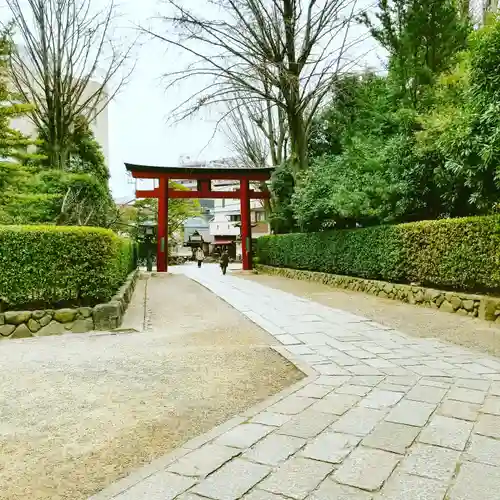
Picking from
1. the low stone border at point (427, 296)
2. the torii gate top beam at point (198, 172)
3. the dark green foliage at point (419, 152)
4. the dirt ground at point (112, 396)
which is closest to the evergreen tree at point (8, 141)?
the dirt ground at point (112, 396)

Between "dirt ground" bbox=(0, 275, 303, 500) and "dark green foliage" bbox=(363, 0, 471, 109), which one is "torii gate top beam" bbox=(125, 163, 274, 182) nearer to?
"dark green foliage" bbox=(363, 0, 471, 109)

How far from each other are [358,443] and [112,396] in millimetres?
1925

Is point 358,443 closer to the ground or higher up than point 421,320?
higher up

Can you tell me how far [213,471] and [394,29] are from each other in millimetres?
12527

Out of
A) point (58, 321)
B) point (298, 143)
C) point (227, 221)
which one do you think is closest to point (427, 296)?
point (58, 321)

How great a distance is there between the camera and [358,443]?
2.42 meters

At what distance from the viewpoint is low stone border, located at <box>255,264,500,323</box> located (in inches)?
261

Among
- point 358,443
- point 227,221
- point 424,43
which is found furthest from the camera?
point 227,221

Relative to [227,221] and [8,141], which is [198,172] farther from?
[227,221]

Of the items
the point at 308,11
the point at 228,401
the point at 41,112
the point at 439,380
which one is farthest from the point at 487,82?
the point at 41,112

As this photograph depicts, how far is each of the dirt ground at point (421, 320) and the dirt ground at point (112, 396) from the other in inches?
88.0

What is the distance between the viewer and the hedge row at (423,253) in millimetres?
6742

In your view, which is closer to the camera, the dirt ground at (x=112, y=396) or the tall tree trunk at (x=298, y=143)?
the dirt ground at (x=112, y=396)

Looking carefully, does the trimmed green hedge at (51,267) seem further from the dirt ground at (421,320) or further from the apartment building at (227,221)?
the apartment building at (227,221)
